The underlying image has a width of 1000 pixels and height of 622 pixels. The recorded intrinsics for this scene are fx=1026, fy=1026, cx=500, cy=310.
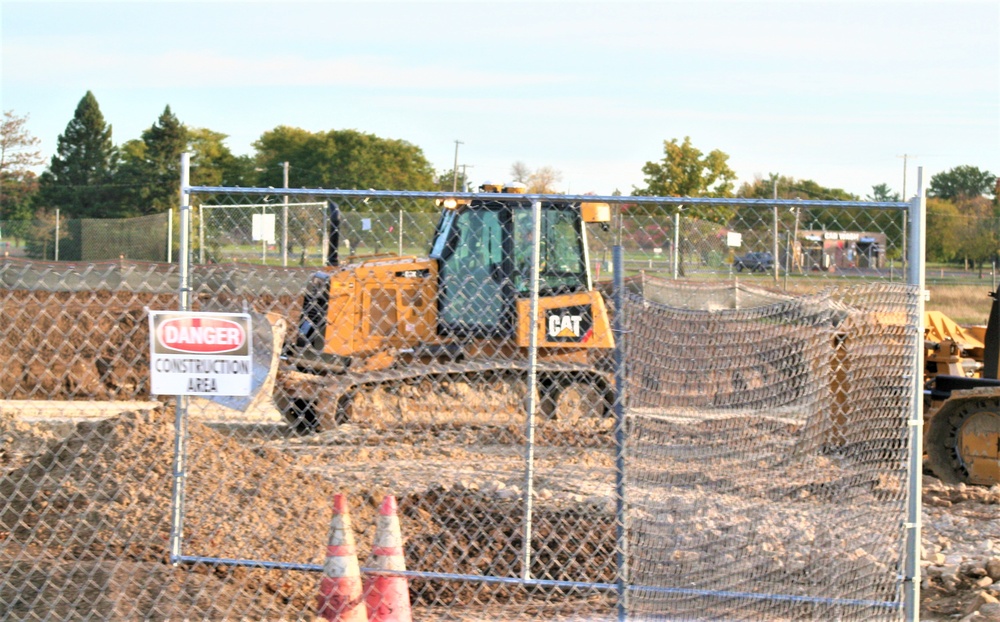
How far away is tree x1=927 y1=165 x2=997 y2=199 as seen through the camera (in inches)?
2018

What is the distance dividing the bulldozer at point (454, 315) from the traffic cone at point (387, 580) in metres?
5.54

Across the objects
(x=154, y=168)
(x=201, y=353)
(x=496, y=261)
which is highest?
(x=154, y=168)

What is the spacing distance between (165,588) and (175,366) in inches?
41.2

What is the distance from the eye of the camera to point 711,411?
392cm

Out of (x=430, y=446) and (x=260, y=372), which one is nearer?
(x=260, y=372)

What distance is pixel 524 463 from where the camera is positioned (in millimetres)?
5766

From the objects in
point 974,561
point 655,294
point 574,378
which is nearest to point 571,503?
point 974,561

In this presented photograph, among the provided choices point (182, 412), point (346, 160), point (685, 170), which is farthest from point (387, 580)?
point (346, 160)

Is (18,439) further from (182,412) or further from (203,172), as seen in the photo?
(203,172)

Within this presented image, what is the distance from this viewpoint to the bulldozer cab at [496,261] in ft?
32.4

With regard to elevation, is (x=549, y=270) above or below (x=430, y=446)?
above

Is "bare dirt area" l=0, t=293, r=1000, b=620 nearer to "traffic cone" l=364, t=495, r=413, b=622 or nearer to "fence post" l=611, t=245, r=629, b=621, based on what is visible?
"fence post" l=611, t=245, r=629, b=621

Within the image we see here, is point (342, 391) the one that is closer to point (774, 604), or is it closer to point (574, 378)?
point (574, 378)

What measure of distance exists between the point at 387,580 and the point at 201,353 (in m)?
1.22
